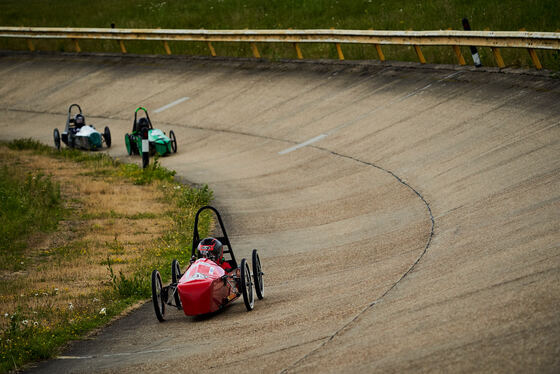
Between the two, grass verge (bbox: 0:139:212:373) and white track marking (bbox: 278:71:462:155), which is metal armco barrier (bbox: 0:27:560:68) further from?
grass verge (bbox: 0:139:212:373)

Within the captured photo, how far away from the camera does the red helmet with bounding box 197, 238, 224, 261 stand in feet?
35.1

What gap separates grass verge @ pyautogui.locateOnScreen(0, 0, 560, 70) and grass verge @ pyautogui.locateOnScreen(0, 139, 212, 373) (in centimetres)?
1048

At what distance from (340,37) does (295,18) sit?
944 centimetres

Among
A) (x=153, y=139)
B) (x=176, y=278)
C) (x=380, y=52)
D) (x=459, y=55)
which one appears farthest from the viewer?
(x=380, y=52)

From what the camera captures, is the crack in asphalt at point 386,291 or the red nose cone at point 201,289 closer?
the crack in asphalt at point 386,291

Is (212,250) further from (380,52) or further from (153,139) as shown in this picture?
(380,52)

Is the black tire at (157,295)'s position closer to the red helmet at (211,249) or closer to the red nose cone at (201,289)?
the red nose cone at (201,289)

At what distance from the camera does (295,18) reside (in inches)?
1384

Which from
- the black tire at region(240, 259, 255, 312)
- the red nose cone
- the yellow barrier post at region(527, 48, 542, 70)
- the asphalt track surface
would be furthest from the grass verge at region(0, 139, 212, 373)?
the yellow barrier post at region(527, 48, 542, 70)

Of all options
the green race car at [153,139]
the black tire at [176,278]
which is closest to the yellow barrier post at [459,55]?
the green race car at [153,139]

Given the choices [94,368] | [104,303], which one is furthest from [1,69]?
[94,368]

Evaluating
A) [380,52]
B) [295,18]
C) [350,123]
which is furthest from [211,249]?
[295,18]

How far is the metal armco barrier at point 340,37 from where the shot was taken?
63.5 ft

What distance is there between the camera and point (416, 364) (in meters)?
6.76
